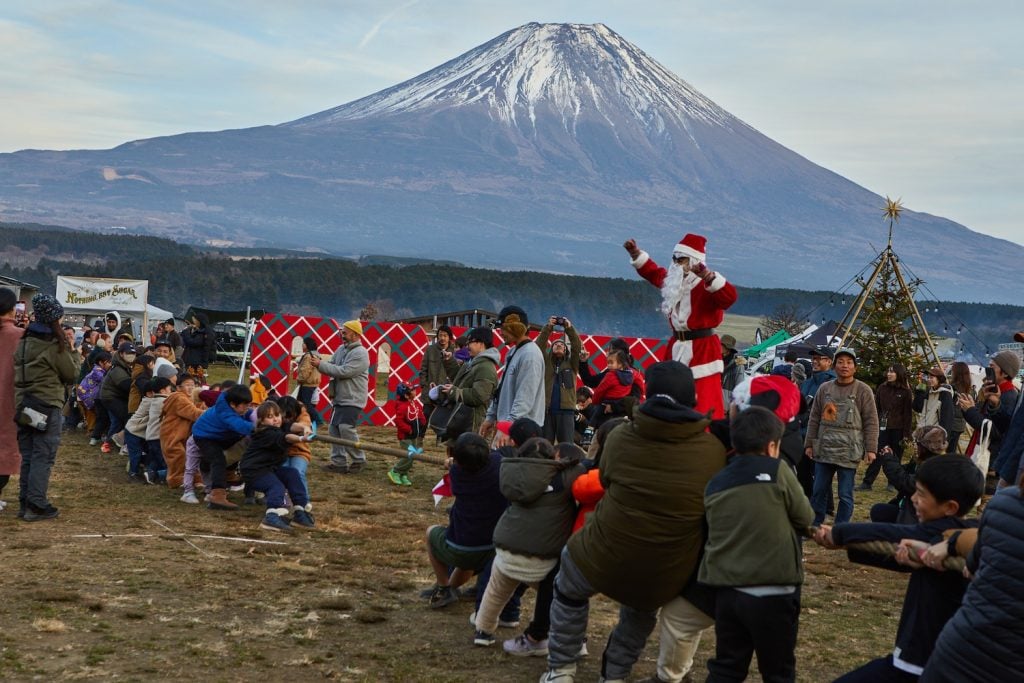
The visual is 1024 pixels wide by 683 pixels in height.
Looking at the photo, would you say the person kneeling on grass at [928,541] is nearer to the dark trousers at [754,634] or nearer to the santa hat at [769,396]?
the dark trousers at [754,634]

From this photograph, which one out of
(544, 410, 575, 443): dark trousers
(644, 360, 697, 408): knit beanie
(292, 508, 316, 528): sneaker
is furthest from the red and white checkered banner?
(644, 360, 697, 408): knit beanie

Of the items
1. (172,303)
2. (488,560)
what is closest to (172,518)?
(488,560)

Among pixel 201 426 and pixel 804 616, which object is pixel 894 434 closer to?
pixel 804 616

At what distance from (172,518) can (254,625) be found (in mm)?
3498

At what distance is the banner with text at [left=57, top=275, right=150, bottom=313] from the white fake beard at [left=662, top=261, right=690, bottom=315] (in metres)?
32.3

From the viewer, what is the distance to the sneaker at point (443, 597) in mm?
7344

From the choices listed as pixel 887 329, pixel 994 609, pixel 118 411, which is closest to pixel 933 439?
pixel 994 609

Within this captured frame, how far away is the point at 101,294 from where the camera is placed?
3709cm

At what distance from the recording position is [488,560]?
691 cm

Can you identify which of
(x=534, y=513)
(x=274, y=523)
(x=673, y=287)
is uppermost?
(x=673, y=287)

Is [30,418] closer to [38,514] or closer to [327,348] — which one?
[38,514]

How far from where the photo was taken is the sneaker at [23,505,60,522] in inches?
370

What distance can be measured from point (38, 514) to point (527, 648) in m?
5.12

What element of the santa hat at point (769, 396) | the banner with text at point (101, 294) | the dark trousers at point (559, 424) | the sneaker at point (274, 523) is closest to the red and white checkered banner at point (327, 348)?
the dark trousers at point (559, 424)
